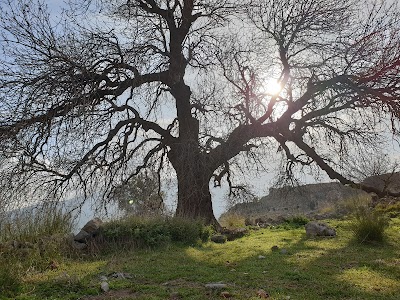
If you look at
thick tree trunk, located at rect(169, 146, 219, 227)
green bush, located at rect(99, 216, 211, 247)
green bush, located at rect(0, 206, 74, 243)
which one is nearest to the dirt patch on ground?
green bush, located at rect(0, 206, 74, 243)

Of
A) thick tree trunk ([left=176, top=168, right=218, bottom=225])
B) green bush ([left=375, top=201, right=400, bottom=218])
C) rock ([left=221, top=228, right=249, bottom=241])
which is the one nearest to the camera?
rock ([left=221, top=228, right=249, bottom=241])

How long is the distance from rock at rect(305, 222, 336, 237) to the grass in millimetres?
833

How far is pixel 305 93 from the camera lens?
36.4 feet

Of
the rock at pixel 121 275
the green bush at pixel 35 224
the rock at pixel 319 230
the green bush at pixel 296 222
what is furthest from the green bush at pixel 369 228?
the green bush at pixel 35 224

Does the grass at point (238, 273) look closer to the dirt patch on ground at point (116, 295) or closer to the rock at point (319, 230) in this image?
the dirt patch on ground at point (116, 295)

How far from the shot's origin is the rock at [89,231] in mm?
8906

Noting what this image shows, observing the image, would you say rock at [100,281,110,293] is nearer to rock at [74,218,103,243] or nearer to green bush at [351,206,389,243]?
rock at [74,218,103,243]

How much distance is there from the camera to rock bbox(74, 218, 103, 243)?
8906mm

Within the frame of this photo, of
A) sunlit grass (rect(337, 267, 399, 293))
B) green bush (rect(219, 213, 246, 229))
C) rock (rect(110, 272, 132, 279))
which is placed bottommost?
sunlit grass (rect(337, 267, 399, 293))

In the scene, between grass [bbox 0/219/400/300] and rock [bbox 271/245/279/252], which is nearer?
grass [bbox 0/219/400/300]

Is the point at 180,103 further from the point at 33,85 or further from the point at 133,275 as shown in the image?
the point at 133,275

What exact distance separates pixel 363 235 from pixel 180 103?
752 centimetres

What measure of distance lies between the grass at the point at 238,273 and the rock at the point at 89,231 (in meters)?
1.06

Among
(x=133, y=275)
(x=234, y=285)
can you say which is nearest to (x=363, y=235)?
(x=234, y=285)
